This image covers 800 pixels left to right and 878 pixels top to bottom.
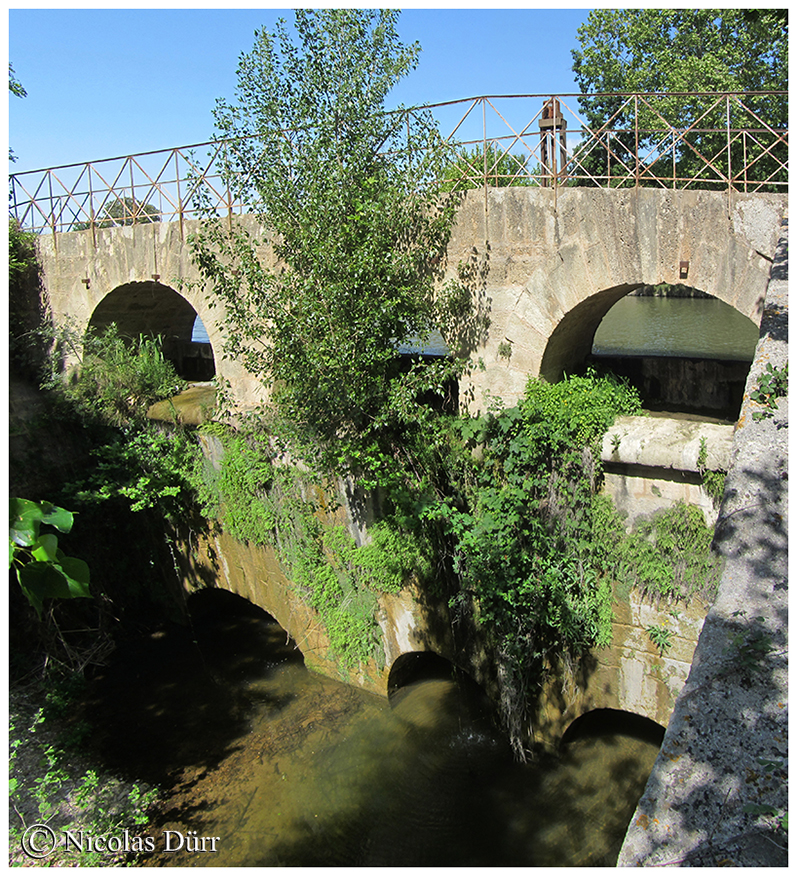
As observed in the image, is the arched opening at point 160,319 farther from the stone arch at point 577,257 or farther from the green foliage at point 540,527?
the green foliage at point 540,527

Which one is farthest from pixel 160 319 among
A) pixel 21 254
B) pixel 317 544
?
pixel 317 544

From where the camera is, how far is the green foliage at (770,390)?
10.6 ft

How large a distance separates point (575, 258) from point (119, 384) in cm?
691

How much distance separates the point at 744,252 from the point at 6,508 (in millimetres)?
5763

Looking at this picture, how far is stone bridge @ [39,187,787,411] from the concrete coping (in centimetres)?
103

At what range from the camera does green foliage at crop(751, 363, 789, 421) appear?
3.24 metres

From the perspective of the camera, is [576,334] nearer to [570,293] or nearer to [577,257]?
[570,293]

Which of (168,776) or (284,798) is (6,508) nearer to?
(284,798)

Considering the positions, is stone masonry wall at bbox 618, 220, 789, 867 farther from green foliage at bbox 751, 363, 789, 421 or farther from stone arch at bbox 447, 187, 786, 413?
stone arch at bbox 447, 187, 786, 413

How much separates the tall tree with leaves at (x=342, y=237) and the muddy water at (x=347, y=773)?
3.08 meters

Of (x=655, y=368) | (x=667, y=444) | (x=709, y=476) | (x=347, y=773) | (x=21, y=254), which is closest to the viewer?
(x=709, y=476)

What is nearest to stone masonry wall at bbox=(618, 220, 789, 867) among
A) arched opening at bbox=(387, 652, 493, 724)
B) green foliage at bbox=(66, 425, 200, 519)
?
arched opening at bbox=(387, 652, 493, 724)

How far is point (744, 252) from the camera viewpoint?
5.64 m

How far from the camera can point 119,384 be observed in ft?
32.9
